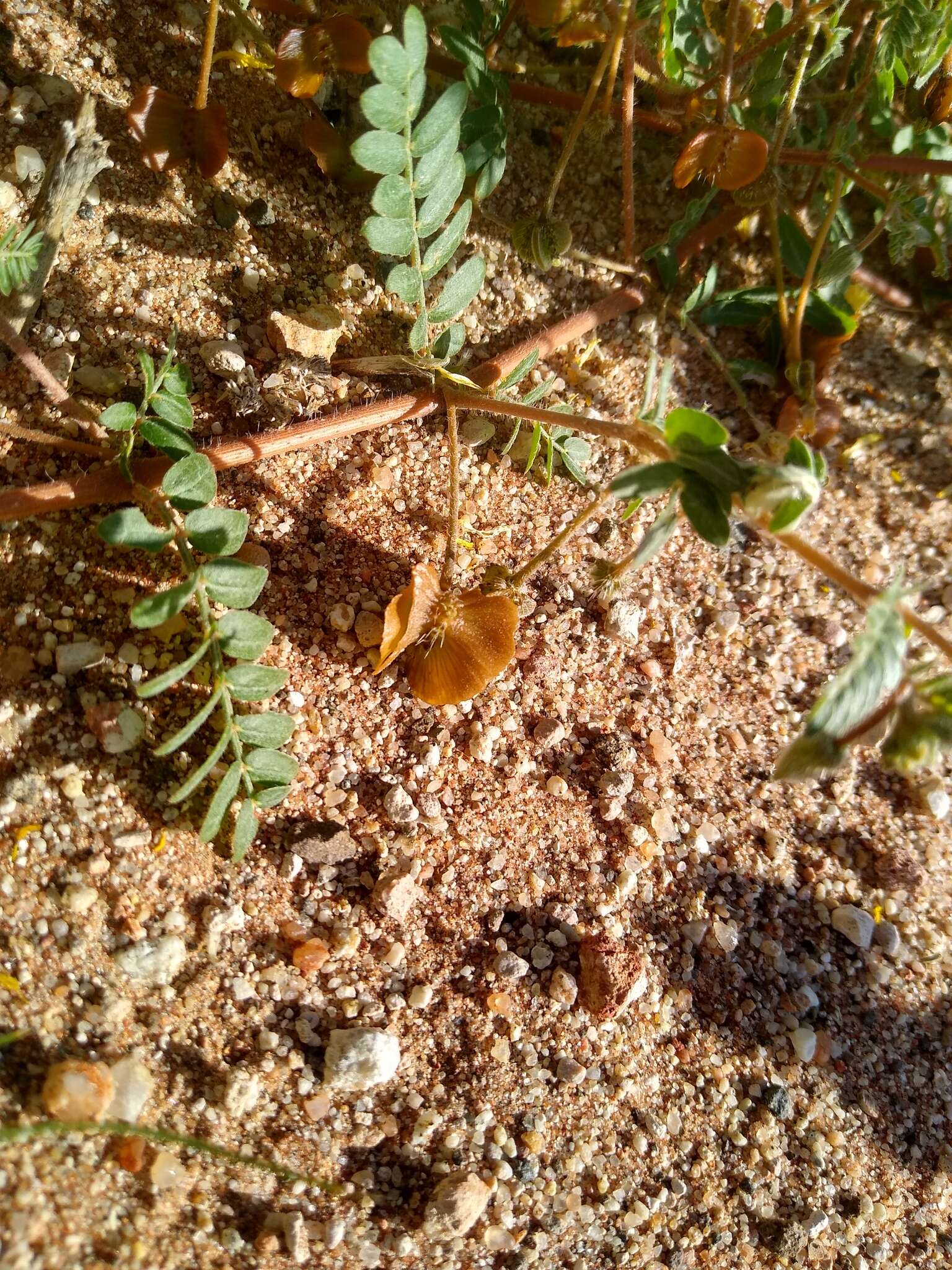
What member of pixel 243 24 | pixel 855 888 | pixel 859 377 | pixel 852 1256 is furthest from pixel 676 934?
pixel 243 24

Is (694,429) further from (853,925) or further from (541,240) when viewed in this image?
(853,925)

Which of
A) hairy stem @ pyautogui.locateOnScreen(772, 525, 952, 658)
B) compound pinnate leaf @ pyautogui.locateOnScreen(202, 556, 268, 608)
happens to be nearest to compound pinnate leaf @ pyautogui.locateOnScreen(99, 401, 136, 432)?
compound pinnate leaf @ pyautogui.locateOnScreen(202, 556, 268, 608)

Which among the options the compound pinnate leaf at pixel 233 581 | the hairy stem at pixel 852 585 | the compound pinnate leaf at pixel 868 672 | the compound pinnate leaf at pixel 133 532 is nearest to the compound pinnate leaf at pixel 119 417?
the compound pinnate leaf at pixel 133 532

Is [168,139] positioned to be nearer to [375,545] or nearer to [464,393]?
[464,393]

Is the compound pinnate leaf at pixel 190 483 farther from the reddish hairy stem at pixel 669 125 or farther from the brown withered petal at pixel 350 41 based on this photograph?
the reddish hairy stem at pixel 669 125

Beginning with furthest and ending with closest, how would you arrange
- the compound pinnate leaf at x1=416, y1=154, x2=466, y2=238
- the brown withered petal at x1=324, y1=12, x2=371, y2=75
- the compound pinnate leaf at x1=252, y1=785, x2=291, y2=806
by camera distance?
the brown withered petal at x1=324, y1=12, x2=371, y2=75 → the compound pinnate leaf at x1=416, y1=154, x2=466, y2=238 → the compound pinnate leaf at x1=252, y1=785, x2=291, y2=806

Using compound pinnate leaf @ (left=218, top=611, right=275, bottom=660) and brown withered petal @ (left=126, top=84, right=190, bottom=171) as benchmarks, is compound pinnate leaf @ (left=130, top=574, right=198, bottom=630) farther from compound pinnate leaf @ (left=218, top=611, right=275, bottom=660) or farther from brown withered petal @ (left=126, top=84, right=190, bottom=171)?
brown withered petal @ (left=126, top=84, right=190, bottom=171)

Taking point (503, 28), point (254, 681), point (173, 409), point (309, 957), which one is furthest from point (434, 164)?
point (309, 957)
